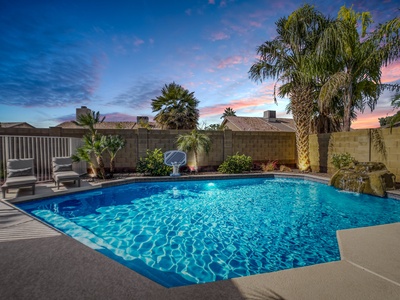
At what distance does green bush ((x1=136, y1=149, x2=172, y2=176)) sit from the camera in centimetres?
991

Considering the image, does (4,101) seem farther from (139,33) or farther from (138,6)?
(138,6)

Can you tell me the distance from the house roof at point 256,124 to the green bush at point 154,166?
14.0m

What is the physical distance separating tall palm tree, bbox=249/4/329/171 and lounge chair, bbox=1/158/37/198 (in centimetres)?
1049

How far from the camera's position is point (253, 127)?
23.5 m

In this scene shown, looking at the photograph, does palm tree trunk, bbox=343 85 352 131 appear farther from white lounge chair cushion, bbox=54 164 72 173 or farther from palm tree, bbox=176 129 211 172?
white lounge chair cushion, bbox=54 164 72 173

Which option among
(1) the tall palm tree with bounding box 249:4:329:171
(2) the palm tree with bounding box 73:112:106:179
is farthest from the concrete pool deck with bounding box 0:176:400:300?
(1) the tall palm tree with bounding box 249:4:329:171

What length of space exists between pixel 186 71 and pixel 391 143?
9050mm

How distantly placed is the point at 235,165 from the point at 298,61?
5.88 meters

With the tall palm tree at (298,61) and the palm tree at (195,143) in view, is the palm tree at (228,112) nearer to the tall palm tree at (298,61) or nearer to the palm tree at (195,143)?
the tall palm tree at (298,61)

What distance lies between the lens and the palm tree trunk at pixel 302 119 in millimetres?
10742

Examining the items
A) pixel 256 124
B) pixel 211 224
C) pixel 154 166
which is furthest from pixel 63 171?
pixel 256 124

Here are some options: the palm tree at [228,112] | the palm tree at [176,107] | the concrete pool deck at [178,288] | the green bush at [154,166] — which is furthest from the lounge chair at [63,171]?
the palm tree at [228,112]

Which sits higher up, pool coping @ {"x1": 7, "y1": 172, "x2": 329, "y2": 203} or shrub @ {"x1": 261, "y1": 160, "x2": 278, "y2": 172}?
shrub @ {"x1": 261, "y1": 160, "x2": 278, "y2": 172}

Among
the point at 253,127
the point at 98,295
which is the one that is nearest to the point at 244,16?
the point at 98,295
